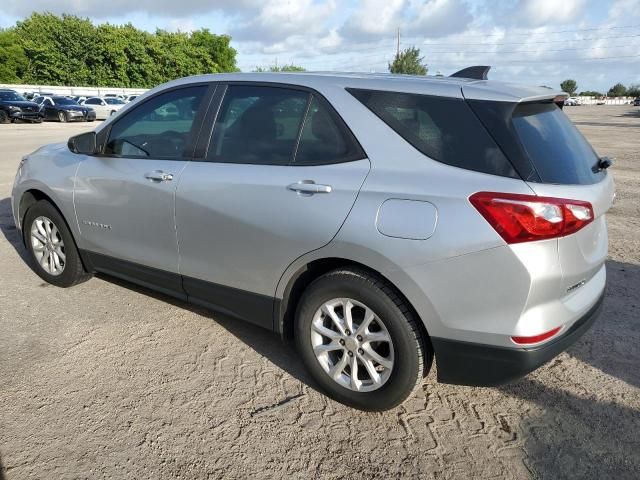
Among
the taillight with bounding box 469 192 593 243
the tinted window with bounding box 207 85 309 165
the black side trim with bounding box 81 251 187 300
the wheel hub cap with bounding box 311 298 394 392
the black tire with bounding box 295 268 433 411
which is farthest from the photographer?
the black side trim with bounding box 81 251 187 300

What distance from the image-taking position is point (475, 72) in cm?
308

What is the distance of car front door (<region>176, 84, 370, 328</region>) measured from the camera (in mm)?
2588

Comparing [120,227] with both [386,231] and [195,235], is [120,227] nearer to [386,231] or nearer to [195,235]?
[195,235]

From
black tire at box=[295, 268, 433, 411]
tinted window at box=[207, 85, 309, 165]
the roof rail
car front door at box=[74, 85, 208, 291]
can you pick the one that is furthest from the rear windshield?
car front door at box=[74, 85, 208, 291]

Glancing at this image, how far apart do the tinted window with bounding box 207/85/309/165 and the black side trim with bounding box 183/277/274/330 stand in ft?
2.61

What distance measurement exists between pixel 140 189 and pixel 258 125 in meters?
0.99

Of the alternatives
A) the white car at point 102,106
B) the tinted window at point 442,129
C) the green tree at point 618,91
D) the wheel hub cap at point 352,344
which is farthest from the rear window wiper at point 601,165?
the green tree at point 618,91

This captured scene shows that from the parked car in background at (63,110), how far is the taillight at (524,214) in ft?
100

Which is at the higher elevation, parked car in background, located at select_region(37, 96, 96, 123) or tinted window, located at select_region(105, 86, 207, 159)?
tinted window, located at select_region(105, 86, 207, 159)

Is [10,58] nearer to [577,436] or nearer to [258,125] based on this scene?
[258,125]

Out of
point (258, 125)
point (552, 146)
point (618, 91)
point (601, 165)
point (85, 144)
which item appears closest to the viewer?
point (552, 146)

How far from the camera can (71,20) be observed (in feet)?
168

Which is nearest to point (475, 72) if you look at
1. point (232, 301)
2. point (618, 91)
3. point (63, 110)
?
point (232, 301)

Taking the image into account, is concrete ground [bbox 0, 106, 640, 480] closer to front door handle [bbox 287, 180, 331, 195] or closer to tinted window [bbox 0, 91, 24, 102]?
front door handle [bbox 287, 180, 331, 195]
